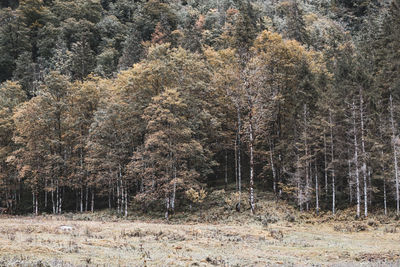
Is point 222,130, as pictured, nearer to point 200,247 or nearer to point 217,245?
point 217,245

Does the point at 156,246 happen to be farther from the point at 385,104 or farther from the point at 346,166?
the point at 385,104

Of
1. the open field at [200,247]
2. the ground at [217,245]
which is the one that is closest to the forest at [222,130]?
the ground at [217,245]

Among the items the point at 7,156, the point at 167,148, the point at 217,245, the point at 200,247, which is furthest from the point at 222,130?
the point at 7,156

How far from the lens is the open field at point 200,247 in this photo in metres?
13.1

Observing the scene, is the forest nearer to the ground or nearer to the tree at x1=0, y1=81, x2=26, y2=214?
the tree at x1=0, y1=81, x2=26, y2=214

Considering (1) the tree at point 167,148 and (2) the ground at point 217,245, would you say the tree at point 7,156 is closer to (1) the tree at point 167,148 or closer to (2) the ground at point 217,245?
(1) the tree at point 167,148

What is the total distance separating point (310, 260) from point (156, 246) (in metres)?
7.61

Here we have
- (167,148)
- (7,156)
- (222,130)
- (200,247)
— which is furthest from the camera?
(7,156)

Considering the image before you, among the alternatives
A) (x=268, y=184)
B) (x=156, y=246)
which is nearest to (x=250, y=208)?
(x=268, y=184)

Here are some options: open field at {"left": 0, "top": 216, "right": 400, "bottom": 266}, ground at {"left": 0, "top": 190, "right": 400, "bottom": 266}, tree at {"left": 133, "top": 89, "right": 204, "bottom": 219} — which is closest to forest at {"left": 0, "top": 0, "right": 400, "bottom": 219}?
tree at {"left": 133, "top": 89, "right": 204, "bottom": 219}

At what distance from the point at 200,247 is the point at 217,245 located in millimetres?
1181

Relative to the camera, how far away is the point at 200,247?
Result: 17609mm

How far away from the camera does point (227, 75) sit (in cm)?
3962

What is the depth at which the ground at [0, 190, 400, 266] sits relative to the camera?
13219 mm
